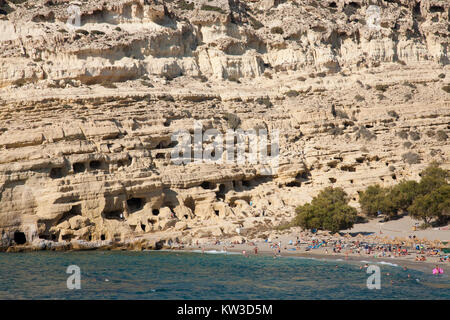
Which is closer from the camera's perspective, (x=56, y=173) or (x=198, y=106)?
(x=56, y=173)

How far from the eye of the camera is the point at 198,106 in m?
52.1

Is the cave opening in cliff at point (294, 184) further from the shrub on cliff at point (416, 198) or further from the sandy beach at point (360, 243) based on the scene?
the sandy beach at point (360, 243)

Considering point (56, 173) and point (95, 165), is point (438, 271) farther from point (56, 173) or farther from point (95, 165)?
point (56, 173)

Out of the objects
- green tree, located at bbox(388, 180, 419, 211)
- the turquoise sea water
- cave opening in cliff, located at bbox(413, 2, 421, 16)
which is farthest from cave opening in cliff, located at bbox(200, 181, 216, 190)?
cave opening in cliff, located at bbox(413, 2, 421, 16)

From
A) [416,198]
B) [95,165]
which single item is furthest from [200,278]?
[416,198]

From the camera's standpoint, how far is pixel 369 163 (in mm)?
48875

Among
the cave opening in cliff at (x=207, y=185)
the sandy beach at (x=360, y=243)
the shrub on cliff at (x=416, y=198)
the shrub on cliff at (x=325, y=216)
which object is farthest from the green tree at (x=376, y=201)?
the cave opening in cliff at (x=207, y=185)

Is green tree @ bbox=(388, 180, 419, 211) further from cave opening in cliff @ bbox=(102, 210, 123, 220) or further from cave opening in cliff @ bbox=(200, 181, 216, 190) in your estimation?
cave opening in cliff @ bbox=(102, 210, 123, 220)

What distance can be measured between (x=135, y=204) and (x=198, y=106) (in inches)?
466

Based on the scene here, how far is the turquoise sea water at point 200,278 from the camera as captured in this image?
2581cm

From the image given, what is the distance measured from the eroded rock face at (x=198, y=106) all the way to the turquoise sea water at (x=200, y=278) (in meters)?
5.79

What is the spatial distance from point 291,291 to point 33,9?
39003 mm

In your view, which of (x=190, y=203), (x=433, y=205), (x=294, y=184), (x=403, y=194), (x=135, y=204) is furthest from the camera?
(x=294, y=184)

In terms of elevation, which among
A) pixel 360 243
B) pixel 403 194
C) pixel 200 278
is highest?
pixel 403 194
